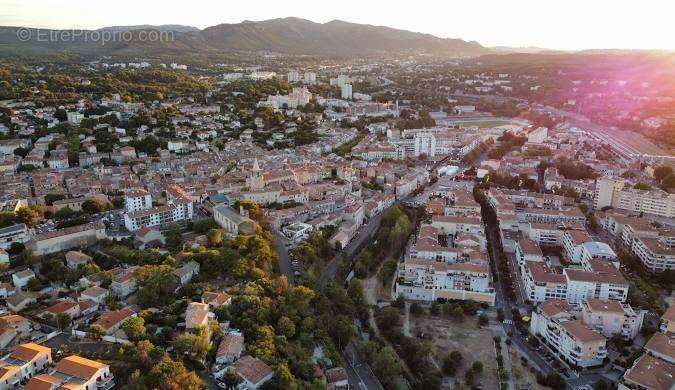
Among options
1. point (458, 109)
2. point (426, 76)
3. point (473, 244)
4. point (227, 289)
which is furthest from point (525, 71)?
point (227, 289)

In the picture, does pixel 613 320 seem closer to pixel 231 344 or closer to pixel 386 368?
pixel 386 368

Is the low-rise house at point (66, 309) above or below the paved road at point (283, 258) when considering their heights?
above

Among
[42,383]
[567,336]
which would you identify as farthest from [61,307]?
[567,336]

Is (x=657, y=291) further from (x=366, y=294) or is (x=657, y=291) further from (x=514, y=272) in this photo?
(x=366, y=294)

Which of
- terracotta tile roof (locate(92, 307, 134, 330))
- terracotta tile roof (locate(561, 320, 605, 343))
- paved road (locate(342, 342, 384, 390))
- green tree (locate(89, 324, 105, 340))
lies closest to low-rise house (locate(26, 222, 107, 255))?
terracotta tile roof (locate(92, 307, 134, 330))

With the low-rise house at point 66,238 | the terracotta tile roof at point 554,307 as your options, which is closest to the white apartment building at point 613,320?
the terracotta tile roof at point 554,307

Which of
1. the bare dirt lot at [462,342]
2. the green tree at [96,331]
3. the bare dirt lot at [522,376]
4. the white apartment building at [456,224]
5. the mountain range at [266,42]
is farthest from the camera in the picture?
the mountain range at [266,42]

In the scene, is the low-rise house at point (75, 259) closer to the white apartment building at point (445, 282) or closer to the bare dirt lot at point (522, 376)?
the white apartment building at point (445, 282)
